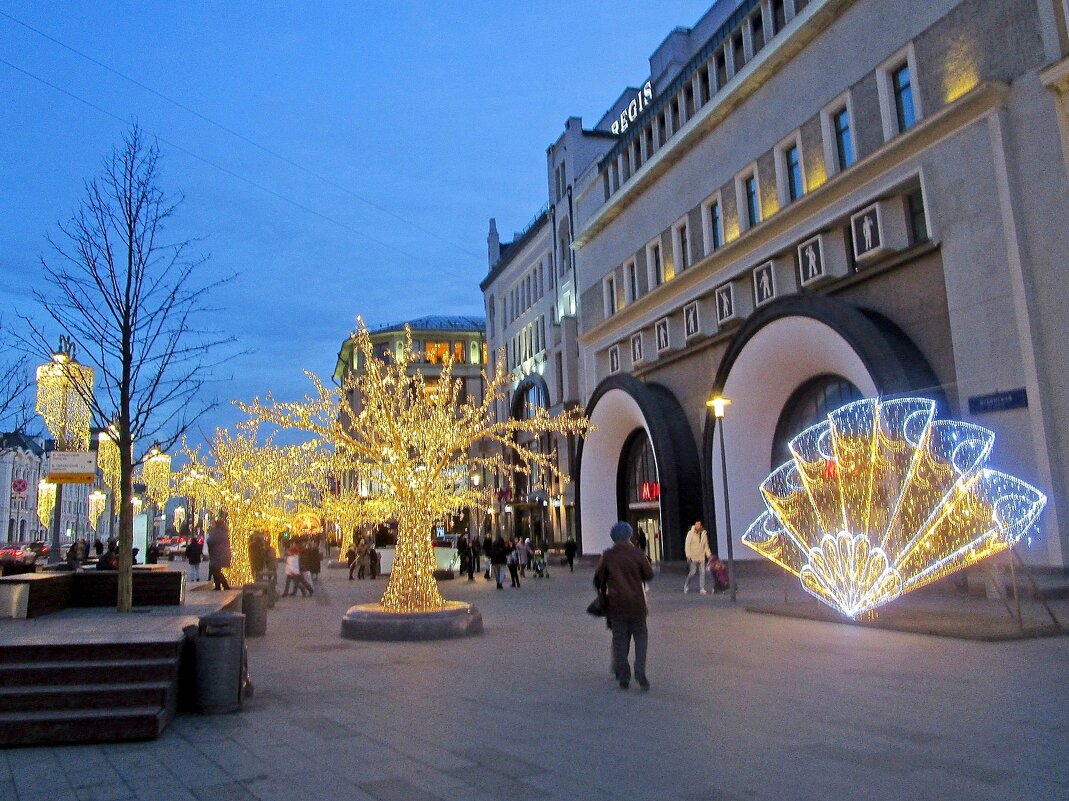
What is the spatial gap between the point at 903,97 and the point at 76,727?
2177 cm

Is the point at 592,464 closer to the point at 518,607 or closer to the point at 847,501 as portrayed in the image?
the point at 518,607

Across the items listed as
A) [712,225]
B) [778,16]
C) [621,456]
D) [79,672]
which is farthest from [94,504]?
[79,672]

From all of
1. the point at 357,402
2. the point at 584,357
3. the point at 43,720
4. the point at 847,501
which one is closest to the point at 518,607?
the point at 847,501

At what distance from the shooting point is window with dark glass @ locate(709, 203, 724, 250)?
2976 centimetres

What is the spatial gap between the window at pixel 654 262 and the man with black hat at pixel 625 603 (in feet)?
84.5

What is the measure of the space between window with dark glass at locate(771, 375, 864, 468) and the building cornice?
4359 mm

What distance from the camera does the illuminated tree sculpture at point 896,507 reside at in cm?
1401

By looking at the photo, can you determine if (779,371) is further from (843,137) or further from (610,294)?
(610,294)

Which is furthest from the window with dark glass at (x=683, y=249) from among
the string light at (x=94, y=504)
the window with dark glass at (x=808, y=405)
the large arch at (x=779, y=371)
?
the string light at (x=94, y=504)

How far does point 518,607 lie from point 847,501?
8.15 metres

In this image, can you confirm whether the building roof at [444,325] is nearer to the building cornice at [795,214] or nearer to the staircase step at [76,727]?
the building cornice at [795,214]

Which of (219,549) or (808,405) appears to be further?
(808,405)

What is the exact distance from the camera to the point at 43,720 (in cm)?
735

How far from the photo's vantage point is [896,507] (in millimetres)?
14641
